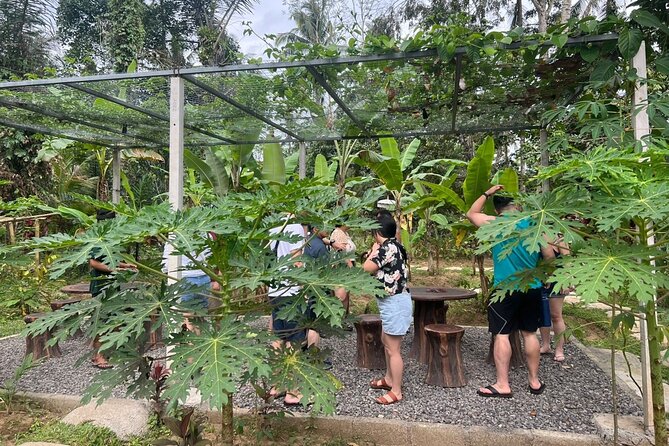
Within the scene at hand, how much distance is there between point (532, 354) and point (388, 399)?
1252 millimetres

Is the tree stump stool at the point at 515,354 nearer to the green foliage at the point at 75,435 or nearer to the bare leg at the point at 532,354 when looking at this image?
the bare leg at the point at 532,354

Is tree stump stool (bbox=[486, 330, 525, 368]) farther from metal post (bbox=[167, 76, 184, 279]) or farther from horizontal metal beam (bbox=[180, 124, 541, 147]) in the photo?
metal post (bbox=[167, 76, 184, 279])

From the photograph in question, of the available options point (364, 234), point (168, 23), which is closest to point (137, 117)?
point (364, 234)

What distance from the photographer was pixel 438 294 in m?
4.88

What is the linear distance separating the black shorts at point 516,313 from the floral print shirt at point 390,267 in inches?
30.7

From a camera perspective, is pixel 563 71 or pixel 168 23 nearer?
pixel 563 71

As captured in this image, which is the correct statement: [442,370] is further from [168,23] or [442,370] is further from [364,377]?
[168,23]

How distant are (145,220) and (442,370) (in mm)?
3053

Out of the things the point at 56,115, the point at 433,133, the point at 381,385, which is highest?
the point at 56,115

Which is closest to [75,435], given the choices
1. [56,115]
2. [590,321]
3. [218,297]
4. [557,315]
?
[218,297]

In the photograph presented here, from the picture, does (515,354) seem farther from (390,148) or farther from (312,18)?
(312,18)

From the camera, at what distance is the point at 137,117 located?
5418 millimetres

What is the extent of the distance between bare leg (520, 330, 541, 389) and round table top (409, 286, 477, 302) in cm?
100

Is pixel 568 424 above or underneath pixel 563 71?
underneath
